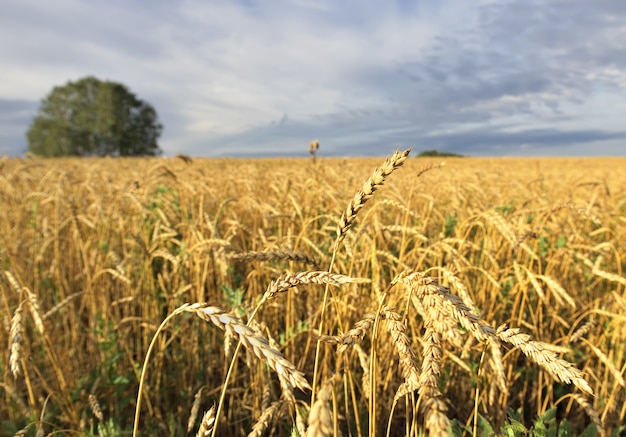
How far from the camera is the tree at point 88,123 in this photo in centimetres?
4241

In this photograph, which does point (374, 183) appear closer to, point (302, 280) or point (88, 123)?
point (302, 280)

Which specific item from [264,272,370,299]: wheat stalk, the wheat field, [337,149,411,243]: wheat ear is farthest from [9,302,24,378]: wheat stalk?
[337,149,411,243]: wheat ear

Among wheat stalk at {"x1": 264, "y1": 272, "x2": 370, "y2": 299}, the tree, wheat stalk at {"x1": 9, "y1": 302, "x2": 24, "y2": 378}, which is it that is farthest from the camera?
the tree

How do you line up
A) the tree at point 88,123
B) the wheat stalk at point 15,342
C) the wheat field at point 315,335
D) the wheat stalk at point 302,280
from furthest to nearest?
the tree at point 88,123 → the wheat field at point 315,335 → the wheat stalk at point 15,342 → the wheat stalk at point 302,280

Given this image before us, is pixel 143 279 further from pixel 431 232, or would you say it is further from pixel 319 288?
pixel 431 232

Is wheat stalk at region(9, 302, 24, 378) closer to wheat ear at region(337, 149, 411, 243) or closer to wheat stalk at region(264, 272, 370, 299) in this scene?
wheat stalk at region(264, 272, 370, 299)

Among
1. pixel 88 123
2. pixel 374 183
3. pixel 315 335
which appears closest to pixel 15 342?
pixel 315 335

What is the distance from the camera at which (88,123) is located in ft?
143

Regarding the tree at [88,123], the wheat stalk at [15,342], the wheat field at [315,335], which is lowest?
the wheat field at [315,335]

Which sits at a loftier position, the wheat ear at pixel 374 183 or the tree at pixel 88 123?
the tree at pixel 88 123

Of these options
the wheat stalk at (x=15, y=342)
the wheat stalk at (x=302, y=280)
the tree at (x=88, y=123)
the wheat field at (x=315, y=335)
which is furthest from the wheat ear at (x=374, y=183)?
the tree at (x=88, y=123)

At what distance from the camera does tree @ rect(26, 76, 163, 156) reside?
1670 inches

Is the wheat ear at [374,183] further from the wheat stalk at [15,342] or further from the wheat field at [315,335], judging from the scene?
the wheat stalk at [15,342]

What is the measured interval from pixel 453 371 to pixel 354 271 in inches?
26.9
